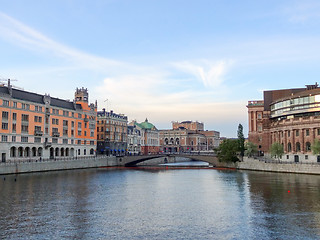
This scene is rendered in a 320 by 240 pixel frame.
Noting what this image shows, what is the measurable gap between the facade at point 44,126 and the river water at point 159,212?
49.4m

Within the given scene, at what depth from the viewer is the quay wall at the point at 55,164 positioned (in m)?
110

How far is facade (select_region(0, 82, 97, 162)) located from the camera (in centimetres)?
12344

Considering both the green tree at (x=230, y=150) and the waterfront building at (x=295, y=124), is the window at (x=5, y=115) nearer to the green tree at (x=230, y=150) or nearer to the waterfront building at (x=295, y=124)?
the green tree at (x=230, y=150)

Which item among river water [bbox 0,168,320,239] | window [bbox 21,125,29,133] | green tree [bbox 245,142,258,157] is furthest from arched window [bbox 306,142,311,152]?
window [bbox 21,125,29,133]

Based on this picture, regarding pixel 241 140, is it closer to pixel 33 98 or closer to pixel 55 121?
pixel 55 121

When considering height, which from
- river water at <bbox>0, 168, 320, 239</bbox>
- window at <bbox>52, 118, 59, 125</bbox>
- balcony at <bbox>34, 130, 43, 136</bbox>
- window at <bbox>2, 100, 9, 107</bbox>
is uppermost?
window at <bbox>2, 100, 9, 107</bbox>

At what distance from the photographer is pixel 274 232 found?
139 feet

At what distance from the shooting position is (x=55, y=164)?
129 meters

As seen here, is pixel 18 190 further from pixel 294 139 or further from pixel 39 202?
pixel 294 139

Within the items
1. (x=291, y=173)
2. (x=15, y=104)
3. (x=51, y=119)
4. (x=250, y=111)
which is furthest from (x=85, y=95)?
(x=291, y=173)

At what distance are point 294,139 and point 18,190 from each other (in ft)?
322

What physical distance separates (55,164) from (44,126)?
19.0 metres

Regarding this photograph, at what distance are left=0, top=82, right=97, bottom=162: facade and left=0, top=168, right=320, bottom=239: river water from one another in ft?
162

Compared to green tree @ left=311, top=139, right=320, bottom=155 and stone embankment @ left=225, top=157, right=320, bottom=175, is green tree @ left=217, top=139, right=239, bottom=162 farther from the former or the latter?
green tree @ left=311, top=139, right=320, bottom=155
